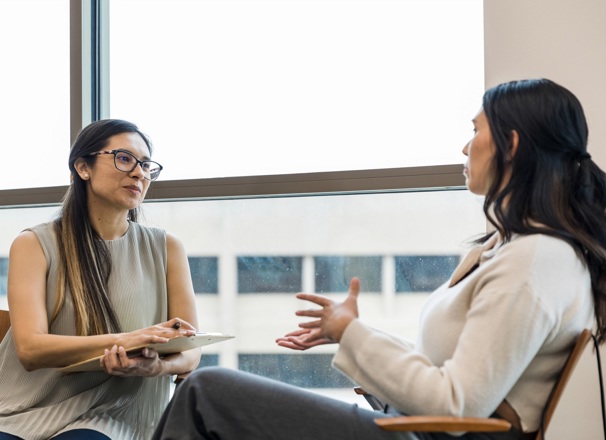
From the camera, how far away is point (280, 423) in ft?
5.03

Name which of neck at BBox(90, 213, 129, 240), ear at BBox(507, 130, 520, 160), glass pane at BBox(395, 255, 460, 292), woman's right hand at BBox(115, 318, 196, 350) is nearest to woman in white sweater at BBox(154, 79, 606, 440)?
ear at BBox(507, 130, 520, 160)

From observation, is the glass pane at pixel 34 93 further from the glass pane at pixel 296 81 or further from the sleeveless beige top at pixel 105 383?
the sleeveless beige top at pixel 105 383

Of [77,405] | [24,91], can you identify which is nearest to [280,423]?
[77,405]

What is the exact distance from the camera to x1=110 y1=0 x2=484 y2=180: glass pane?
2.51 metres

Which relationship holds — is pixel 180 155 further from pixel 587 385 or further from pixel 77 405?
pixel 587 385

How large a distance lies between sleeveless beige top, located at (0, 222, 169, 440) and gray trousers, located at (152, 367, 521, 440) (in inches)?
24.7

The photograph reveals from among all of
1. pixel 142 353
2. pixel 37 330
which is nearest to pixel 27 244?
pixel 37 330

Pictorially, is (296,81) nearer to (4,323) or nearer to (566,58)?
(566,58)

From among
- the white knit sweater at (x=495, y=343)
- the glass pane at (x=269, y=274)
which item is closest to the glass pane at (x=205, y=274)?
the glass pane at (x=269, y=274)

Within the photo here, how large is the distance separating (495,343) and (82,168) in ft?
4.88

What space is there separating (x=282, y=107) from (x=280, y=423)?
1474mm

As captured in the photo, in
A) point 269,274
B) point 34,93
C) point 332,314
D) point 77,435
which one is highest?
point 34,93

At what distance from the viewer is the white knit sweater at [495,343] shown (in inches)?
54.4

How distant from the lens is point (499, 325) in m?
1.39
